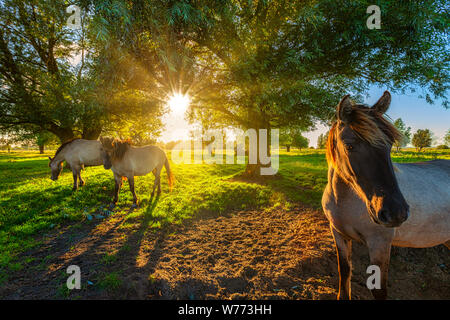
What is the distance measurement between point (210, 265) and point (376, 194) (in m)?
3.12

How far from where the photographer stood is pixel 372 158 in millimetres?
1688

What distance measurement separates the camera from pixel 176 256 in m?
3.58

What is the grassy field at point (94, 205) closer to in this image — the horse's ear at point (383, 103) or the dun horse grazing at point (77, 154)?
the dun horse grazing at point (77, 154)

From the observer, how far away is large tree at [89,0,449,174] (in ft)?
14.4

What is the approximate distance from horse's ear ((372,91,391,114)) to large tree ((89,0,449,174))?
3657 millimetres

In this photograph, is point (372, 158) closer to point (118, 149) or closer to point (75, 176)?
point (118, 149)

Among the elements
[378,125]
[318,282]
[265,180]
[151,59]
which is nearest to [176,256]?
[318,282]

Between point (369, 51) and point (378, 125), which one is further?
point (369, 51)

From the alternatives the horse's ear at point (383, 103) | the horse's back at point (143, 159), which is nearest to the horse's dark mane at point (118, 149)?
the horse's back at point (143, 159)

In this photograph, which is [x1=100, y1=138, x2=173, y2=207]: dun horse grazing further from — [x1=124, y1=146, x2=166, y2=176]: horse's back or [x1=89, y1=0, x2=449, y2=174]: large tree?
[x1=89, y1=0, x2=449, y2=174]: large tree

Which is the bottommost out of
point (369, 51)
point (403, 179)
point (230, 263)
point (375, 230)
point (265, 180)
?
point (230, 263)

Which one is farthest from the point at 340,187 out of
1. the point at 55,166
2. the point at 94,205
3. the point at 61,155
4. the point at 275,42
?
the point at 55,166
